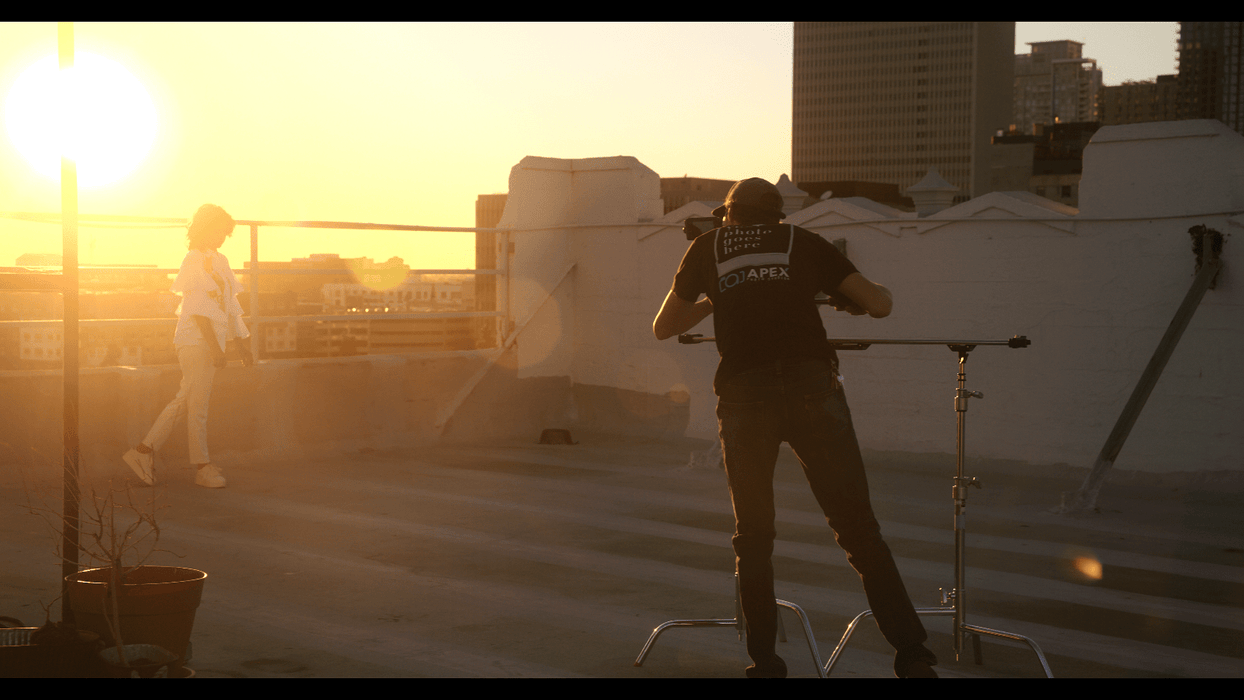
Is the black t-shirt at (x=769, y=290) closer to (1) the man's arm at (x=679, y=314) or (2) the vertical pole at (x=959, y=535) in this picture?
(1) the man's arm at (x=679, y=314)

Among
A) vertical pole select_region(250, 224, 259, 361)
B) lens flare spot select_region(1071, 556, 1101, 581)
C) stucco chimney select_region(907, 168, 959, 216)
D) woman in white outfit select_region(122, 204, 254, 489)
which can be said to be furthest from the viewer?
stucco chimney select_region(907, 168, 959, 216)

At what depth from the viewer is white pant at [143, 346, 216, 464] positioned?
900 centimetres

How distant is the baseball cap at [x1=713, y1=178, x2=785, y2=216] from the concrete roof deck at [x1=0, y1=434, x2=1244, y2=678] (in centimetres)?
186

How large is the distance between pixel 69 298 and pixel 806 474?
9.05ft

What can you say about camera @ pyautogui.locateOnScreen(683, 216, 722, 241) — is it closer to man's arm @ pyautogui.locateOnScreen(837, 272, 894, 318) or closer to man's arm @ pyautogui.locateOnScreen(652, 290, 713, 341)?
man's arm @ pyautogui.locateOnScreen(652, 290, 713, 341)

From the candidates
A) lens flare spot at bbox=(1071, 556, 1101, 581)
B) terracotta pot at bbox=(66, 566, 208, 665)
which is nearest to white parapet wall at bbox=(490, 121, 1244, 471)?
lens flare spot at bbox=(1071, 556, 1101, 581)

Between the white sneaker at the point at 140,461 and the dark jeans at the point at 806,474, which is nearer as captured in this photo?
the dark jeans at the point at 806,474

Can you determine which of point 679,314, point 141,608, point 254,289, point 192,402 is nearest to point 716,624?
point 679,314

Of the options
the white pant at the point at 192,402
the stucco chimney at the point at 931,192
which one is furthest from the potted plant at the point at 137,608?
the stucco chimney at the point at 931,192

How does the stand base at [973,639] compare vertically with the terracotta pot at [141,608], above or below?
below

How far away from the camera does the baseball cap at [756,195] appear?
4.61m

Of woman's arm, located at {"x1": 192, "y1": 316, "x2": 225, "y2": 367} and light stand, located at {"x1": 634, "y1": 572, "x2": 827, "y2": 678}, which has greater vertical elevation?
woman's arm, located at {"x1": 192, "y1": 316, "x2": 225, "y2": 367}
